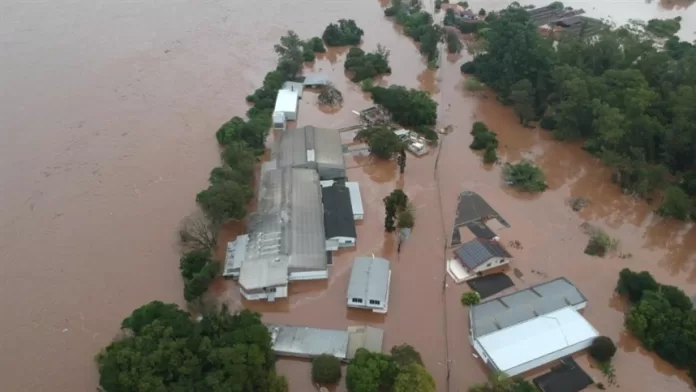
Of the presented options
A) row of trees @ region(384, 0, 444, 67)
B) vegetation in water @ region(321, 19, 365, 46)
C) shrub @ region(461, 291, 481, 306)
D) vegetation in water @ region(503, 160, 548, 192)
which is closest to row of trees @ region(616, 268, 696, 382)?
shrub @ region(461, 291, 481, 306)

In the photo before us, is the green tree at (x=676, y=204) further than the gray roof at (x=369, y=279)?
Yes

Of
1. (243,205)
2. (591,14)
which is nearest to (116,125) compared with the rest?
(243,205)

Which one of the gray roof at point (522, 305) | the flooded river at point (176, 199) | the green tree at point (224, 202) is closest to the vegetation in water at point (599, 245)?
the flooded river at point (176, 199)

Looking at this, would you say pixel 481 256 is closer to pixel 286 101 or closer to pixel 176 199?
pixel 176 199

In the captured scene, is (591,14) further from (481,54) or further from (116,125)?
(116,125)

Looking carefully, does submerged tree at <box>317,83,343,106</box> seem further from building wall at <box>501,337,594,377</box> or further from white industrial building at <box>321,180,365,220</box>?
building wall at <box>501,337,594,377</box>

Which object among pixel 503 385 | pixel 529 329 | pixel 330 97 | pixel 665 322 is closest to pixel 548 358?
pixel 529 329

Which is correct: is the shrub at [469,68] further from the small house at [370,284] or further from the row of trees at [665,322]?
the row of trees at [665,322]
